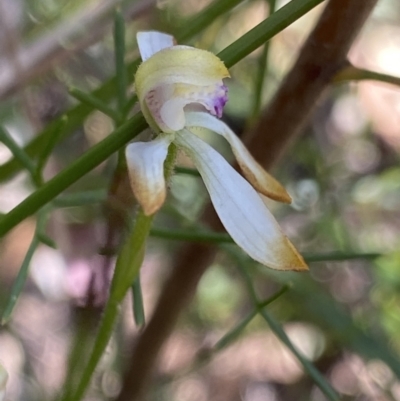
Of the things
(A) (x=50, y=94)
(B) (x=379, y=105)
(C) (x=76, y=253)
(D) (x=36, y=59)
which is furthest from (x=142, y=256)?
(B) (x=379, y=105)

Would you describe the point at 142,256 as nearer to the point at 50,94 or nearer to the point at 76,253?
the point at 50,94

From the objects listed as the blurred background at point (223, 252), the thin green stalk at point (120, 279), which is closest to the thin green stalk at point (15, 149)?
the thin green stalk at point (120, 279)

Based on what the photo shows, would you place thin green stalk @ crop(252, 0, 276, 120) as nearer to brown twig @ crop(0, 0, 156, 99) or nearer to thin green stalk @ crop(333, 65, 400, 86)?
thin green stalk @ crop(333, 65, 400, 86)

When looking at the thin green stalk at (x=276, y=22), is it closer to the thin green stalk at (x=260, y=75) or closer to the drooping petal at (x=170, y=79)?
the drooping petal at (x=170, y=79)

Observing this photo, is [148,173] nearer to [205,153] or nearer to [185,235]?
[205,153]

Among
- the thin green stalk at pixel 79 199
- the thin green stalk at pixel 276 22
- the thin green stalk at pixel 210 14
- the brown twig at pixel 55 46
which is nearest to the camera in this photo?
the thin green stalk at pixel 276 22

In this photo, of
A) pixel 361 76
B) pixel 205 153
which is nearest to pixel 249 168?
pixel 205 153

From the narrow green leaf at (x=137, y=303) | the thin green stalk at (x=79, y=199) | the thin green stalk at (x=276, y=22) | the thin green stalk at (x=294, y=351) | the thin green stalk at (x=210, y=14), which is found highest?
the thin green stalk at (x=276, y=22)
